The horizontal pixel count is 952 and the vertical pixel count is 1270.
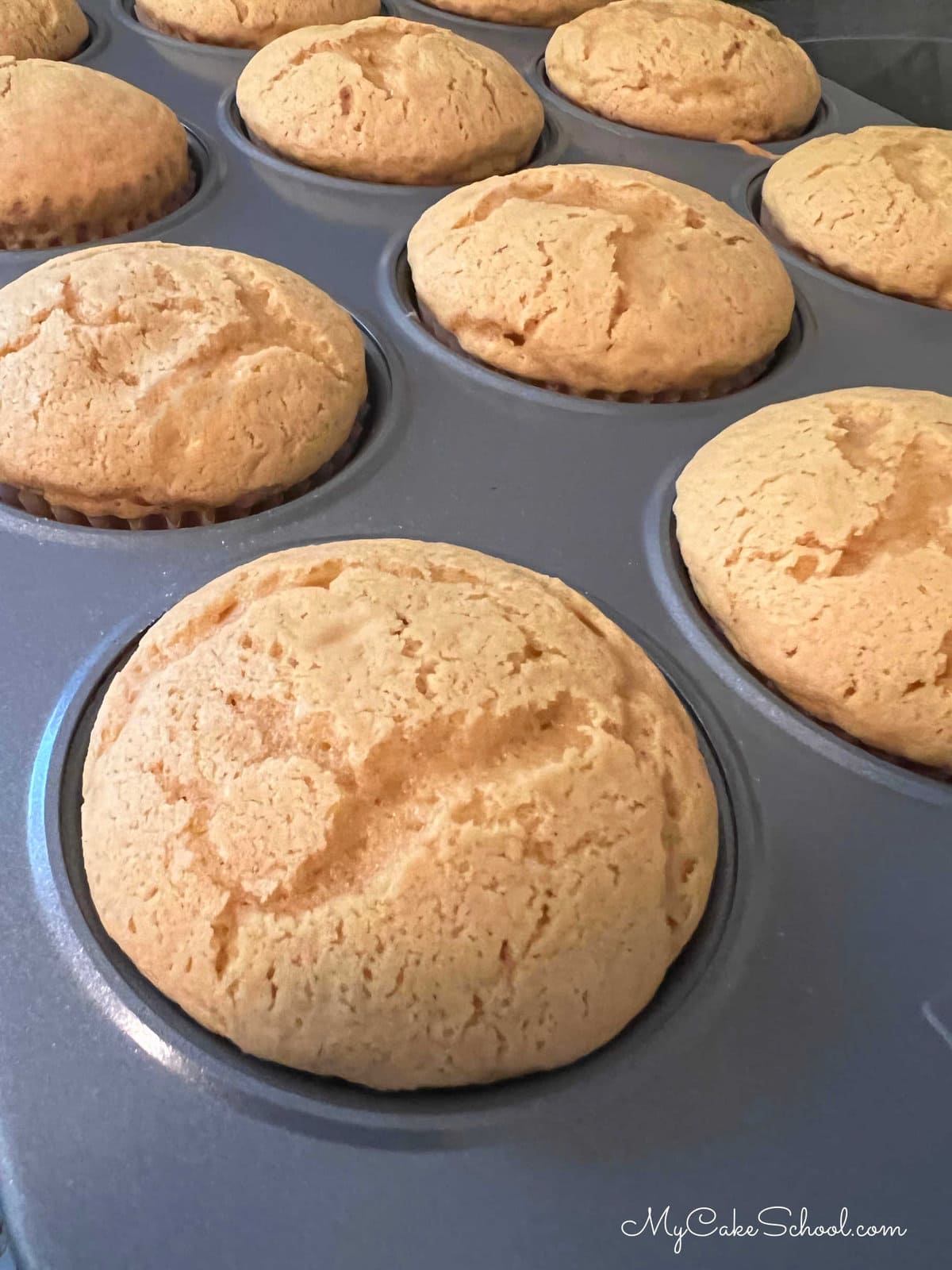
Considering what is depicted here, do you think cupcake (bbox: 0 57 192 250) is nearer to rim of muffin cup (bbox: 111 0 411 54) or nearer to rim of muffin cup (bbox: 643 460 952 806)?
rim of muffin cup (bbox: 111 0 411 54)

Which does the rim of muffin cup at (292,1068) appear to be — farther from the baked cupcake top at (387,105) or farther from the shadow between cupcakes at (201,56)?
the shadow between cupcakes at (201,56)

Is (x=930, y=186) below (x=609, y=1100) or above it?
above

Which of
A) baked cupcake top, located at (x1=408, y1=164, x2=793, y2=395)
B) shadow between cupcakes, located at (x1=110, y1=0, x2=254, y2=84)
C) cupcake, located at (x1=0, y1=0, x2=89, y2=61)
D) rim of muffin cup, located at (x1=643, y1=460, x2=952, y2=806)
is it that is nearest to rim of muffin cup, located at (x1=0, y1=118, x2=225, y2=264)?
shadow between cupcakes, located at (x1=110, y1=0, x2=254, y2=84)

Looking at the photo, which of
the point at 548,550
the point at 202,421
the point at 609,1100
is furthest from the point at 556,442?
the point at 609,1100

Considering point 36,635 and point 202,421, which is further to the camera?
point 202,421

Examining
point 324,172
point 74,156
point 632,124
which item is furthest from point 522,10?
point 74,156

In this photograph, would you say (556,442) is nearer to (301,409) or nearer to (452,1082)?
(301,409)
